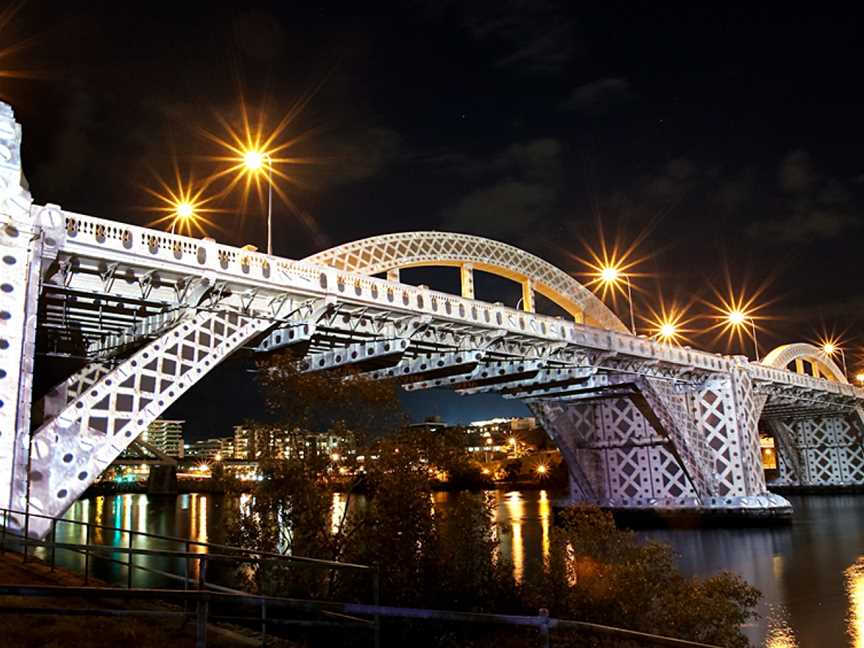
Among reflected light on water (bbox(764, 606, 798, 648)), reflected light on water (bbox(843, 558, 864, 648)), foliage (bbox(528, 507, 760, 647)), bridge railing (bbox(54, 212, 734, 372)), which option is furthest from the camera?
bridge railing (bbox(54, 212, 734, 372))

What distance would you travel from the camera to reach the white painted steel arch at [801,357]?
77562 millimetres

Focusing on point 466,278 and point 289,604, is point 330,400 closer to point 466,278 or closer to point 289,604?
point 289,604

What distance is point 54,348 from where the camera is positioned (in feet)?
108

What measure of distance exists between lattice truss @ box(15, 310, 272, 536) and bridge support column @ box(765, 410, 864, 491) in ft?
267

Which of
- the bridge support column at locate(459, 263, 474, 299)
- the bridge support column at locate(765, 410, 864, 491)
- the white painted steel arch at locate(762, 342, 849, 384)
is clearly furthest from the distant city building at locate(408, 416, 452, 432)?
the bridge support column at locate(765, 410, 864, 491)

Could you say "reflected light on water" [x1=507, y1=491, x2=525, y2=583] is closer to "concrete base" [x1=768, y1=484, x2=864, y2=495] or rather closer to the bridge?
A: the bridge

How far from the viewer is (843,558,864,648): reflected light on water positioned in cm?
2202

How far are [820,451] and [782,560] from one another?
211 feet

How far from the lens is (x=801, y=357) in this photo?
8544cm

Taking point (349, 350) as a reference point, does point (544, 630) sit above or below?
below

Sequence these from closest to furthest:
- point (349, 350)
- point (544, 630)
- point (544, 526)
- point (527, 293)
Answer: point (544, 630)
point (349, 350)
point (544, 526)
point (527, 293)

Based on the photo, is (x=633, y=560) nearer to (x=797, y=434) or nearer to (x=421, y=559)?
(x=421, y=559)

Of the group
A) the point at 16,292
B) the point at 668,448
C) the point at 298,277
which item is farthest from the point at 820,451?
the point at 16,292

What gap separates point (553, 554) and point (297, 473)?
7.52 meters
